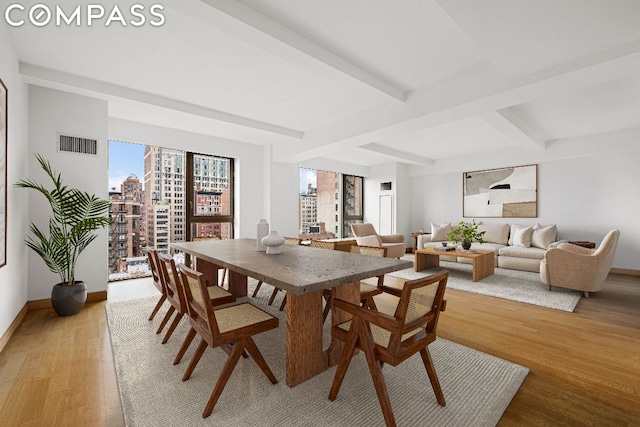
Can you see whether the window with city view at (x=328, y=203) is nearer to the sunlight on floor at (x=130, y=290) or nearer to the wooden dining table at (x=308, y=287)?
the sunlight on floor at (x=130, y=290)

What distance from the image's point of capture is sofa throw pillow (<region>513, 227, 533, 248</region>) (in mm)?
5667

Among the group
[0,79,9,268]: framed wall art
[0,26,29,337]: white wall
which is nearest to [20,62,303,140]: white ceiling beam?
[0,26,29,337]: white wall

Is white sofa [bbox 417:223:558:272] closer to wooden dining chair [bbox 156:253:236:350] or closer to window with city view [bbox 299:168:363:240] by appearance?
window with city view [bbox 299:168:363:240]

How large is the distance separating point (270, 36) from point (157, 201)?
386cm

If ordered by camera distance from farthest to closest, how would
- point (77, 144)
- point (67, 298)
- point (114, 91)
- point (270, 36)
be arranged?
point (77, 144) < point (114, 91) < point (67, 298) < point (270, 36)

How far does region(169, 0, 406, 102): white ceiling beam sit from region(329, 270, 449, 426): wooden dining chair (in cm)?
202

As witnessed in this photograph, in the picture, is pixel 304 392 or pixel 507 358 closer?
pixel 304 392

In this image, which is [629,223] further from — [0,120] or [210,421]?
[0,120]

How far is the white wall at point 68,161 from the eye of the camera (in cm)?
315

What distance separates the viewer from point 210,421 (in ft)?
4.77

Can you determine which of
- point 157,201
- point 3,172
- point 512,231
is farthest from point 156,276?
point 512,231

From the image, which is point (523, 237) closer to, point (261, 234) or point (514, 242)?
point (514, 242)

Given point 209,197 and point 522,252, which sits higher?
point 209,197

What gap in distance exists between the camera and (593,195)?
5453mm
